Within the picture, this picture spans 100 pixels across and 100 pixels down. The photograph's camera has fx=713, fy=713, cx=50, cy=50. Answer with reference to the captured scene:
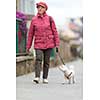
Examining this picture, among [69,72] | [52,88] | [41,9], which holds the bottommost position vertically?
[52,88]

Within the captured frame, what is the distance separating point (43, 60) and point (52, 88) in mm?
250

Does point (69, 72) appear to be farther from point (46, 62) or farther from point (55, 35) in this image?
point (55, 35)

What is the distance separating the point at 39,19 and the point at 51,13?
122 millimetres

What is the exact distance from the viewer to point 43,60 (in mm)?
5953

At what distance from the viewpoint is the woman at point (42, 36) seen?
19.2 feet

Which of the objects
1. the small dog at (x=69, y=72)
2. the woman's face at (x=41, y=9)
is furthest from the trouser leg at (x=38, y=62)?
the woman's face at (x=41, y=9)

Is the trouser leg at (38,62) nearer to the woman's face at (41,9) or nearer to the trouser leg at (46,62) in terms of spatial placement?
the trouser leg at (46,62)

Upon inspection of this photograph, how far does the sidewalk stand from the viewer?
18.9ft

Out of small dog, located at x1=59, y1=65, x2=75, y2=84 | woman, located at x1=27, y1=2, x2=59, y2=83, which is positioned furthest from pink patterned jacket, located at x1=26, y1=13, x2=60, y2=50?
small dog, located at x1=59, y1=65, x2=75, y2=84

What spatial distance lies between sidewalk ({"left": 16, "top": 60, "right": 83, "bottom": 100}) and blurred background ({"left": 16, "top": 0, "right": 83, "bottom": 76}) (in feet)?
0.23

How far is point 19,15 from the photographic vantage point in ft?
19.3

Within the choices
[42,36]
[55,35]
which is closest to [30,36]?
[42,36]
